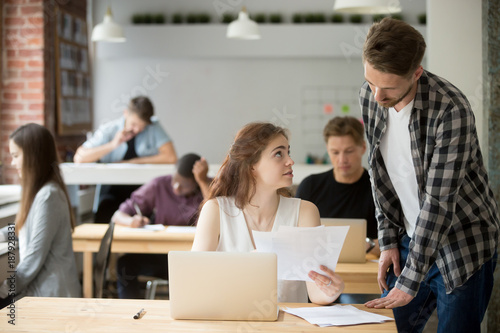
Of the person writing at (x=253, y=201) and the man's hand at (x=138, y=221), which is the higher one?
the person writing at (x=253, y=201)

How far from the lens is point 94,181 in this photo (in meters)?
4.89

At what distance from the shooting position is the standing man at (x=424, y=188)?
5.62 ft

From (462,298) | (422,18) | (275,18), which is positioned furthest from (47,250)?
(422,18)

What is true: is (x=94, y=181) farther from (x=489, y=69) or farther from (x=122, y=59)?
(x=489, y=69)

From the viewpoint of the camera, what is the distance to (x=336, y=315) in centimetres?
186

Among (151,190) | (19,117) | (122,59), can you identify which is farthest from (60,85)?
(151,190)

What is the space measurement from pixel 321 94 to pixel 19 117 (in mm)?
3368

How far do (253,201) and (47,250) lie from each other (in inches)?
39.7

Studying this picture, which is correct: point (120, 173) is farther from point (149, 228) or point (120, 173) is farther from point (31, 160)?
point (31, 160)

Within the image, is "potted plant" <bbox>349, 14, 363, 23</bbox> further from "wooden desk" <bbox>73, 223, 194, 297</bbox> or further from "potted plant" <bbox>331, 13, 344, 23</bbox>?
"wooden desk" <bbox>73, 223, 194, 297</bbox>

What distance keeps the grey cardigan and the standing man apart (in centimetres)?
144

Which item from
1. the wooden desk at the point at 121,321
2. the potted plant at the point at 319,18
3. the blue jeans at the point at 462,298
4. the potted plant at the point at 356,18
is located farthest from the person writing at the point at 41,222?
the potted plant at the point at 356,18

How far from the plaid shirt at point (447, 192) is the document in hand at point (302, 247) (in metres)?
0.24

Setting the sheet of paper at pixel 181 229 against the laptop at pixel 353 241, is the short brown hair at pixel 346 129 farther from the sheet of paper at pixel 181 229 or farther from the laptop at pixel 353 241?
the sheet of paper at pixel 181 229
